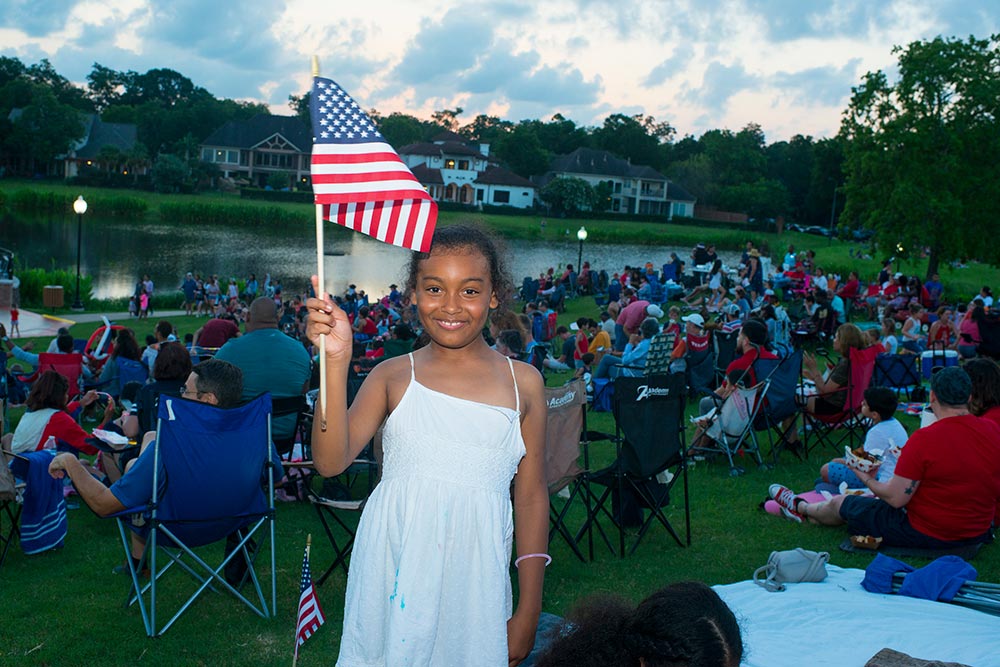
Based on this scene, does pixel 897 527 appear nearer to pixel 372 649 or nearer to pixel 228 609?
pixel 228 609

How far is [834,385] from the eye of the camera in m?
A: 8.33

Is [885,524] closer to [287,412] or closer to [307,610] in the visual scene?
[307,610]

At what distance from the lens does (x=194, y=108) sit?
91.6m

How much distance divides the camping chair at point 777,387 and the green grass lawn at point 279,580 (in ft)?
2.34

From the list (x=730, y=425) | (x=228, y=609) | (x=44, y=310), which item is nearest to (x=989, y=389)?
(x=730, y=425)

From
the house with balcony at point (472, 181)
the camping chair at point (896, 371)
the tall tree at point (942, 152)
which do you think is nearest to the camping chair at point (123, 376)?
the camping chair at point (896, 371)

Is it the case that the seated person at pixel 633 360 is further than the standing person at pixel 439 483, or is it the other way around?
the seated person at pixel 633 360

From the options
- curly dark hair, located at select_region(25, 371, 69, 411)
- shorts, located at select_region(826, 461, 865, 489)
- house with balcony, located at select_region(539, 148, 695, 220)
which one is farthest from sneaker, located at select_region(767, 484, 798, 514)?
house with balcony, located at select_region(539, 148, 695, 220)

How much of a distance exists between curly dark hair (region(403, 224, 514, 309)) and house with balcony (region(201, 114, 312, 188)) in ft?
273

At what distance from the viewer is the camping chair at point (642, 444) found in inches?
229

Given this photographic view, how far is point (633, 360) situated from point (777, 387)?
3166 millimetres

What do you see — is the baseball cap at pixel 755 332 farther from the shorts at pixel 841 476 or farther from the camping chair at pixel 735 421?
the shorts at pixel 841 476

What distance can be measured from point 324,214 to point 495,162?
85403 millimetres

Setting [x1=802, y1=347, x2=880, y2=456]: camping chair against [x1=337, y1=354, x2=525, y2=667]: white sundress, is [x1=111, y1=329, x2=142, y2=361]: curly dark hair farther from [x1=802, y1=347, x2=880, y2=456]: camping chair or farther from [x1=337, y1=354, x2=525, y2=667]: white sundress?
[x1=337, y1=354, x2=525, y2=667]: white sundress
